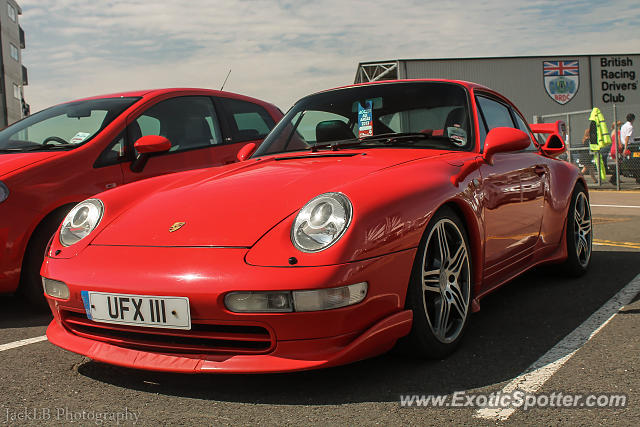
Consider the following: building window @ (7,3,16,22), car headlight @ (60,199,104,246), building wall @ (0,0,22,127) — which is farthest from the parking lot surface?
building window @ (7,3,16,22)

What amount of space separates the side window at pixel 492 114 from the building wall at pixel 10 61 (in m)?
50.9

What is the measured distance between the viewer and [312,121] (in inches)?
157

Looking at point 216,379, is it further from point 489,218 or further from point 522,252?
point 522,252

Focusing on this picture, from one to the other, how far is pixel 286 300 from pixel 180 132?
9.99 ft

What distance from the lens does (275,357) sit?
235 centimetres

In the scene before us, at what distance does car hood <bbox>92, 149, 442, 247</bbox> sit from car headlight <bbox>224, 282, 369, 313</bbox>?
0.24m

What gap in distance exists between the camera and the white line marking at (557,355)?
2230 millimetres

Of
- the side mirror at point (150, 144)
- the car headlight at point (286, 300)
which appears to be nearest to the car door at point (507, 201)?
the car headlight at point (286, 300)

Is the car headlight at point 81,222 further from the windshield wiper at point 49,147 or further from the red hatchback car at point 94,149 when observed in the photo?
the windshield wiper at point 49,147

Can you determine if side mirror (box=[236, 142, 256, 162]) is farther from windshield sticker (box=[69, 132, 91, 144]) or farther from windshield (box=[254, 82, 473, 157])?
windshield sticker (box=[69, 132, 91, 144])

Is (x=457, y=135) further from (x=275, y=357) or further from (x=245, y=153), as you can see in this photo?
(x=275, y=357)

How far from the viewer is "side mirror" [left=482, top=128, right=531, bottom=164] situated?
3.40 meters

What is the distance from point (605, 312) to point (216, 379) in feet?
6.97

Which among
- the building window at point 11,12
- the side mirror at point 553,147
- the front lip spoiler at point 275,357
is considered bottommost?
the front lip spoiler at point 275,357
